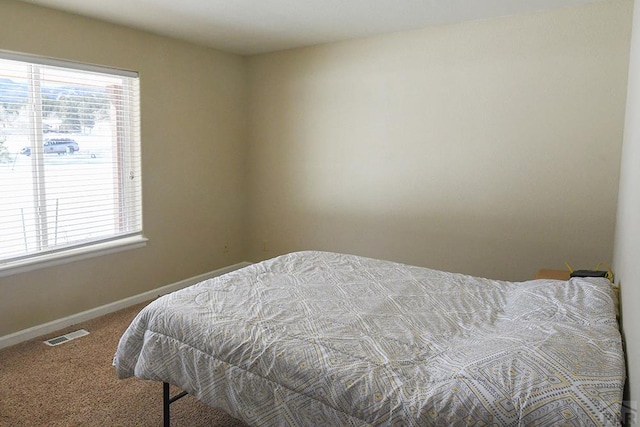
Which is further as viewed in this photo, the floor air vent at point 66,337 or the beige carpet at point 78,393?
the floor air vent at point 66,337

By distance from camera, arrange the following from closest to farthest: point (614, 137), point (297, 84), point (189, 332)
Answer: point (189, 332), point (614, 137), point (297, 84)

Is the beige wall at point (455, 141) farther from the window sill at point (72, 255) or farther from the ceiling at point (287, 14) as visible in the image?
the window sill at point (72, 255)

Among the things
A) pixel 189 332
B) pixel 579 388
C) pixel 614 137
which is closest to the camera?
pixel 579 388

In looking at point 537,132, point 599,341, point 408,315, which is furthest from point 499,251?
point 599,341

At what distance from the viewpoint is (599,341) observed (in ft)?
4.98

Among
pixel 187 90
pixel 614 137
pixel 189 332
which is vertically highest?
pixel 187 90

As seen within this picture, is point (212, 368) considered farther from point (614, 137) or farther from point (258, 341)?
point (614, 137)

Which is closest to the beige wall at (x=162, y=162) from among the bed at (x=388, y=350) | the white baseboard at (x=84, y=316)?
the white baseboard at (x=84, y=316)

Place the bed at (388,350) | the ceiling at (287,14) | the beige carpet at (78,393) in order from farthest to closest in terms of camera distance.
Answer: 1. the ceiling at (287,14)
2. the beige carpet at (78,393)
3. the bed at (388,350)

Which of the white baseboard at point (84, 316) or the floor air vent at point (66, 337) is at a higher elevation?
the white baseboard at point (84, 316)

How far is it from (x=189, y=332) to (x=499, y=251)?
8.12ft

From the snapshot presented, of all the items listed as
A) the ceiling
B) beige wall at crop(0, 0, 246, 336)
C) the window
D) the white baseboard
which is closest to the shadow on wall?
beige wall at crop(0, 0, 246, 336)

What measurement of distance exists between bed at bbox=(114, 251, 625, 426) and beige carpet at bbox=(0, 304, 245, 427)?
345 mm

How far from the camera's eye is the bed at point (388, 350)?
1.31 metres
